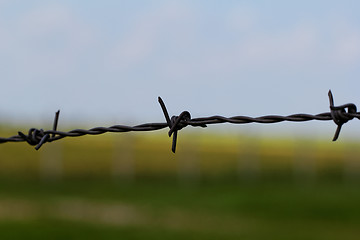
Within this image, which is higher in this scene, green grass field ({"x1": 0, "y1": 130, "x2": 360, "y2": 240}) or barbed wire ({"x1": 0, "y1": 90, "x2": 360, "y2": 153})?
barbed wire ({"x1": 0, "y1": 90, "x2": 360, "y2": 153})

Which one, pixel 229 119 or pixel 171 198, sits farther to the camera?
pixel 171 198

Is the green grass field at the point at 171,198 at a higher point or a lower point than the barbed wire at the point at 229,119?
lower

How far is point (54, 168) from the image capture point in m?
16.6

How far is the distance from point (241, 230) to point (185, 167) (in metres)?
9.66

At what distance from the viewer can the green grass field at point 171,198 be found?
8.26m

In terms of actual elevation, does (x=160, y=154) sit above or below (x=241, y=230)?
above

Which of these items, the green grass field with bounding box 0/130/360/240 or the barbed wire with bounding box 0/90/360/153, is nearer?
the barbed wire with bounding box 0/90/360/153

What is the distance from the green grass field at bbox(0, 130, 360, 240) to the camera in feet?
27.1

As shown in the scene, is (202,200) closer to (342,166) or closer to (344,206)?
(344,206)

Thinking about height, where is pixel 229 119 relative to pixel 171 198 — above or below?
above

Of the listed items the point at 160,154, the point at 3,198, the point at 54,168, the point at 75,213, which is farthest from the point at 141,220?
the point at 160,154

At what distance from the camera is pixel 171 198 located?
12117mm

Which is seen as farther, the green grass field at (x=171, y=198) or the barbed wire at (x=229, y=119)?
the green grass field at (x=171, y=198)

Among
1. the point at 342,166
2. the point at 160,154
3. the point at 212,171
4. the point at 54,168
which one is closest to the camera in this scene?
the point at 54,168
